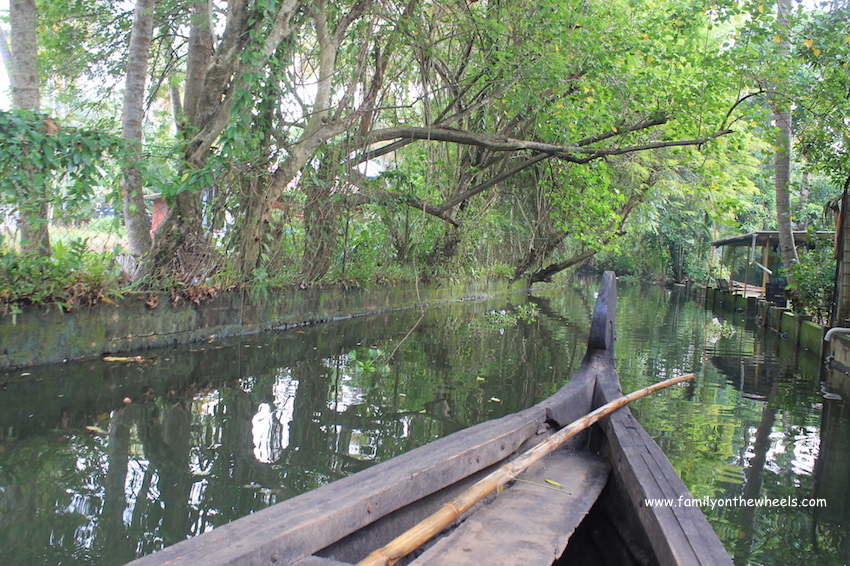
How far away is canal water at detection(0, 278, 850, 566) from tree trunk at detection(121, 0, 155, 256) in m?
1.59

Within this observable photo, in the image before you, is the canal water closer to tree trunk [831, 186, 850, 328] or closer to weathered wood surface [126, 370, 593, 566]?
tree trunk [831, 186, 850, 328]

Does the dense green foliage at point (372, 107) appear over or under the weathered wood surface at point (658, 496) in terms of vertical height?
over

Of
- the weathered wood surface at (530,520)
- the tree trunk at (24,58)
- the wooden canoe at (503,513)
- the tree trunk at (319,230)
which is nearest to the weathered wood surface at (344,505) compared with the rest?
the wooden canoe at (503,513)

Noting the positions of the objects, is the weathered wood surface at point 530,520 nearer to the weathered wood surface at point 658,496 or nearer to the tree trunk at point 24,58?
the weathered wood surface at point 658,496

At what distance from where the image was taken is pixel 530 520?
102 inches

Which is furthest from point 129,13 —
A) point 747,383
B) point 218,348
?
point 747,383

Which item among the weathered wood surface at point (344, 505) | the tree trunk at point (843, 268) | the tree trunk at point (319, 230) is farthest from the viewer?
the tree trunk at point (319, 230)

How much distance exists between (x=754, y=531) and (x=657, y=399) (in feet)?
9.89

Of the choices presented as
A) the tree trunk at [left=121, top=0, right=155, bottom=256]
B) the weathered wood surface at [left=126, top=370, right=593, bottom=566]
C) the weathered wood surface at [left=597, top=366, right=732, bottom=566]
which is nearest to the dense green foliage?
the tree trunk at [left=121, top=0, right=155, bottom=256]

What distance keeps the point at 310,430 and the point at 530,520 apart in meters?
2.14

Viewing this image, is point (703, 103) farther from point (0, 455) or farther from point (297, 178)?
point (0, 455)

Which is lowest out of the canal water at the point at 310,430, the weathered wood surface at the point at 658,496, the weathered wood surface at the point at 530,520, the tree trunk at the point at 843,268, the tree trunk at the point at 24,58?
the canal water at the point at 310,430

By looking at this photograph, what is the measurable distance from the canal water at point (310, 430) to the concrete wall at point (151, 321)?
25 cm

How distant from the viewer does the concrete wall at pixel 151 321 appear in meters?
5.66
